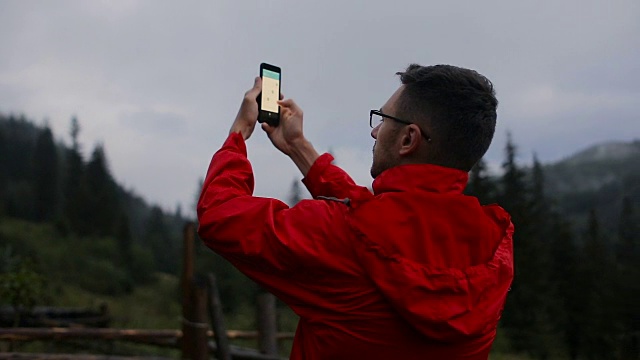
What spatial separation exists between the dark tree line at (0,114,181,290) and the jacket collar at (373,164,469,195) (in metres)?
33.4

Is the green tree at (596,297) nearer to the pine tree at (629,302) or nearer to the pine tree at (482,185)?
the pine tree at (629,302)

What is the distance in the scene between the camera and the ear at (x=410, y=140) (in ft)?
4.49

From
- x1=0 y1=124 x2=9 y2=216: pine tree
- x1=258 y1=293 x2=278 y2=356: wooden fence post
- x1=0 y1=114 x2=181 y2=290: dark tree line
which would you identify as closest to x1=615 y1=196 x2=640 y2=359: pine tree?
x1=258 y1=293 x2=278 y2=356: wooden fence post

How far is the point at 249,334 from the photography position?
8016mm

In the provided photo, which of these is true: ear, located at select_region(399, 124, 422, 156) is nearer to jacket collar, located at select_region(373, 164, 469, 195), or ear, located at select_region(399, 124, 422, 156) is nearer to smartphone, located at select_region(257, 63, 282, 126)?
jacket collar, located at select_region(373, 164, 469, 195)

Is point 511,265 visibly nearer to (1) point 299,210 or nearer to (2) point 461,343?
(2) point 461,343

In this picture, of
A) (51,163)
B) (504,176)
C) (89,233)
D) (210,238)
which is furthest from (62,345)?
(51,163)

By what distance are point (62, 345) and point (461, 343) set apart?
10.0 meters

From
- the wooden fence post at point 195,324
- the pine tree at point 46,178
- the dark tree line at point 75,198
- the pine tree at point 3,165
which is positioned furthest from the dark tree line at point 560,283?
the pine tree at point 3,165

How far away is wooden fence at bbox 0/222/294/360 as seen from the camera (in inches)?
239

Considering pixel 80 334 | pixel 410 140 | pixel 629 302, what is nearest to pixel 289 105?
pixel 410 140

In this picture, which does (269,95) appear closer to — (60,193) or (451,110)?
(451,110)

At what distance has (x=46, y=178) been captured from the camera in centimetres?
4366

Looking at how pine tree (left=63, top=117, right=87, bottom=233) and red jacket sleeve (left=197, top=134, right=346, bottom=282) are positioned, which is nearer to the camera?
red jacket sleeve (left=197, top=134, right=346, bottom=282)
